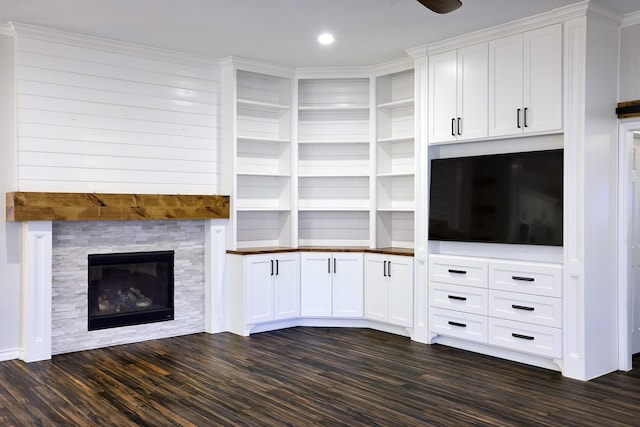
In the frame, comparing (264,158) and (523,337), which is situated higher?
(264,158)

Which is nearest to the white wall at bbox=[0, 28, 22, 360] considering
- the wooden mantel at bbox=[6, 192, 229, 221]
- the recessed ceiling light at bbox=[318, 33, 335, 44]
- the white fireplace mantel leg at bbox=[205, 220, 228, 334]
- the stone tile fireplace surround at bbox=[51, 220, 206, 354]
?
the wooden mantel at bbox=[6, 192, 229, 221]

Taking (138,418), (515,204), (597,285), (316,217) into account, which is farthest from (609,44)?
(138,418)

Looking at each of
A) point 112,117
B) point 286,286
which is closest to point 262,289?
point 286,286

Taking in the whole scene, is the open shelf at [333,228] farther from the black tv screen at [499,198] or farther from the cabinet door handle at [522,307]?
the cabinet door handle at [522,307]

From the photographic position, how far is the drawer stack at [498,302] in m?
4.57

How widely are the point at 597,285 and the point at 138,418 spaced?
3.47 metres

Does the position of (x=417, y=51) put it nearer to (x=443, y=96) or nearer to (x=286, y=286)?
(x=443, y=96)

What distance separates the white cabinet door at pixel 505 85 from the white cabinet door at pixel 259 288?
2.57m

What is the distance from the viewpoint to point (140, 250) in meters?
5.62

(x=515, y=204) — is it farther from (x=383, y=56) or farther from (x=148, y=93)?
(x=148, y=93)

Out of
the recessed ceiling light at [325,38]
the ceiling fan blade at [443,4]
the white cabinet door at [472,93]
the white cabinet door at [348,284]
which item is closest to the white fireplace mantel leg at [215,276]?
the white cabinet door at [348,284]

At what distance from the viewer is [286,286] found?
6129 millimetres

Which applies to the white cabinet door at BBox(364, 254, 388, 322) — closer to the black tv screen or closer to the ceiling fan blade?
the black tv screen

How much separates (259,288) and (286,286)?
1.07 ft
